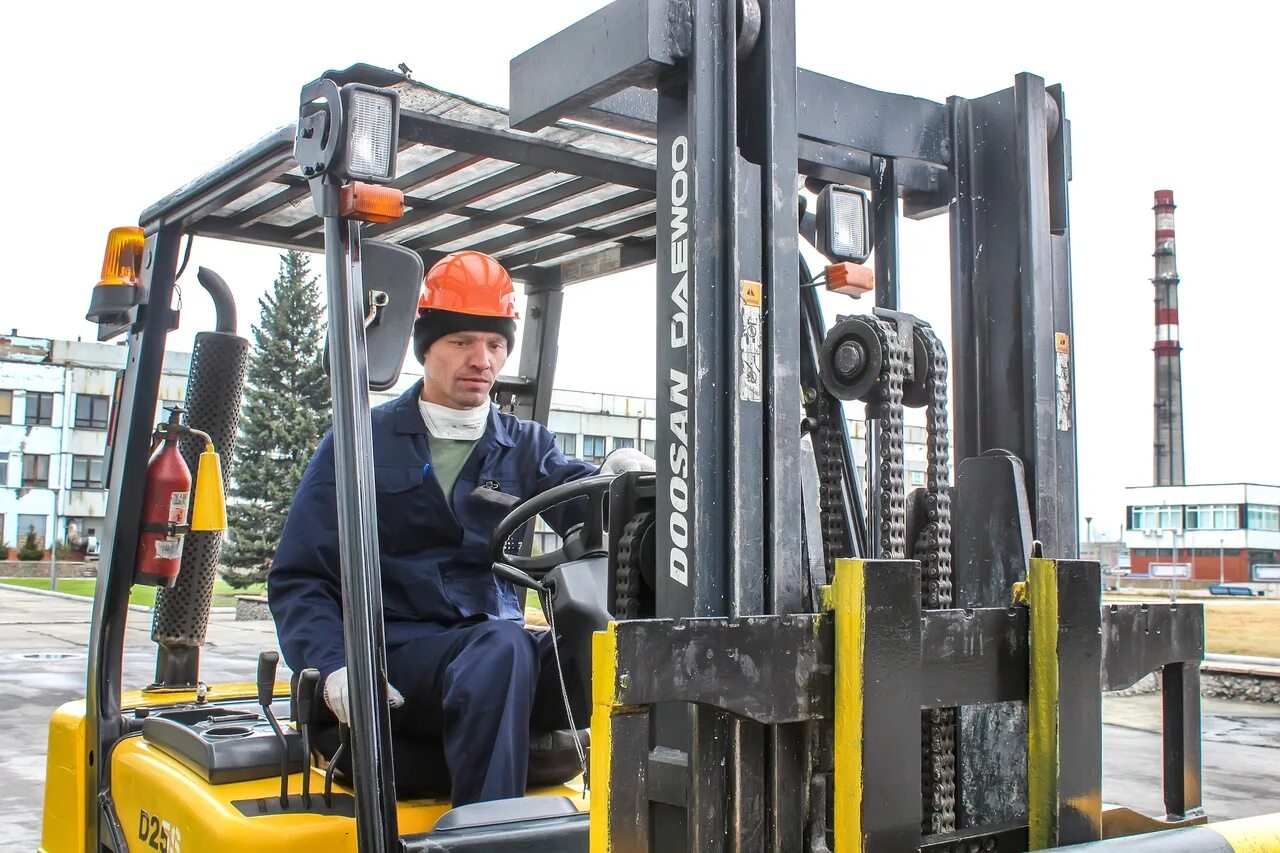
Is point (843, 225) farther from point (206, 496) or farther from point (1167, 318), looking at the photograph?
point (1167, 318)

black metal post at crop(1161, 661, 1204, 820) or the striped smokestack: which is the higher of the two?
the striped smokestack

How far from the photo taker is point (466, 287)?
330 cm

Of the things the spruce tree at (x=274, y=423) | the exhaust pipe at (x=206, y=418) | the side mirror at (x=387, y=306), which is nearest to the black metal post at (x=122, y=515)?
the exhaust pipe at (x=206, y=418)

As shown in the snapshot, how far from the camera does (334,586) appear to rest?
3070 mm

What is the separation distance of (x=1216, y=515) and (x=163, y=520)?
213 ft

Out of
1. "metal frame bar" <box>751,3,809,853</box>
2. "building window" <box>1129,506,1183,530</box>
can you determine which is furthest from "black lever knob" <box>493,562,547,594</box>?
"building window" <box>1129,506,1183,530</box>

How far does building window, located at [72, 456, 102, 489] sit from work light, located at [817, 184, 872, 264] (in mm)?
52995

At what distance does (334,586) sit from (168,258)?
1.08 meters

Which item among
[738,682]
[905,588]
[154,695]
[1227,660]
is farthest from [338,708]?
[1227,660]

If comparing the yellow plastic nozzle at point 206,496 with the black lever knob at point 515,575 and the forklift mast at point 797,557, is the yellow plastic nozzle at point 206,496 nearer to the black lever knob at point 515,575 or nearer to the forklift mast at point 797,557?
the black lever knob at point 515,575

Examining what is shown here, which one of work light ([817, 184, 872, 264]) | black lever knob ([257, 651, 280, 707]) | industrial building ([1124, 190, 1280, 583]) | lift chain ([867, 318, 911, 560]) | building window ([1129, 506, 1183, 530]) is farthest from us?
building window ([1129, 506, 1183, 530])

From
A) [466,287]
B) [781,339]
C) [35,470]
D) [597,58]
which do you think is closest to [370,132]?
[597,58]

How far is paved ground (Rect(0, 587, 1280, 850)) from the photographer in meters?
8.20

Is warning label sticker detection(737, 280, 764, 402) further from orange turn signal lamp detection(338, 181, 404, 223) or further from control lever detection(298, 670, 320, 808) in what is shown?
control lever detection(298, 670, 320, 808)
